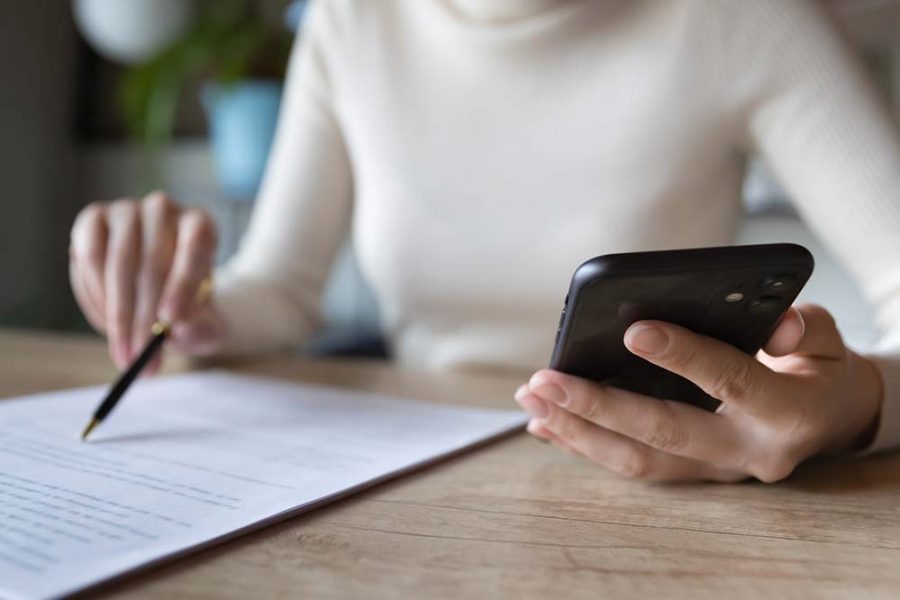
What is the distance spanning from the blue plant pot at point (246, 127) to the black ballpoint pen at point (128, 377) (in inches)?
53.6

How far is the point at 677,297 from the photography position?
1.18 feet

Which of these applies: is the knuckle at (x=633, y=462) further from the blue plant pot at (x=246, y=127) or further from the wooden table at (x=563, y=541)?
the blue plant pot at (x=246, y=127)

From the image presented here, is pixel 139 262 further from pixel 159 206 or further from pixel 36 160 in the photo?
pixel 36 160

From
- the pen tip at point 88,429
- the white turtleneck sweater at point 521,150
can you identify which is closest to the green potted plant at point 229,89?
the white turtleneck sweater at point 521,150

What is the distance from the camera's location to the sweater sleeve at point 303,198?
3.12ft

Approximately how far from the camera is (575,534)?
1.10ft

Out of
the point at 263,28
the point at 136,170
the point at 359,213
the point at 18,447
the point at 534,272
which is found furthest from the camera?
the point at 136,170

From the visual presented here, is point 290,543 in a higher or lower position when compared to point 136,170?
higher

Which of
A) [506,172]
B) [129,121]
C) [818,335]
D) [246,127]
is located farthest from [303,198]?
[129,121]

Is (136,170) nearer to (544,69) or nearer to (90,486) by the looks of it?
(544,69)

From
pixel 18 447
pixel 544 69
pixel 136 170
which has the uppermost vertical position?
pixel 544 69

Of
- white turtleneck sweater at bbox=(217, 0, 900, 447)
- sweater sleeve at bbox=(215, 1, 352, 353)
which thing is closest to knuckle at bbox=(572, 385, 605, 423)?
white turtleneck sweater at bbox=(217, 0, 900, 447)

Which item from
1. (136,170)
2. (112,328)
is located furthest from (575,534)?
(136,170)

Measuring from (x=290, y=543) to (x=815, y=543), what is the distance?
0.22m
